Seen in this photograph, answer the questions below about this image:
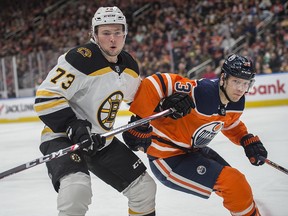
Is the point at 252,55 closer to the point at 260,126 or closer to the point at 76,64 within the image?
the point at 260,126

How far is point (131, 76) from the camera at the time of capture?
7.84 ft

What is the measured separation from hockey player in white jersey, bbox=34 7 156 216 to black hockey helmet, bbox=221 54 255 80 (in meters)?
0.49

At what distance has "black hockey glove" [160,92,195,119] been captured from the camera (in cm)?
233

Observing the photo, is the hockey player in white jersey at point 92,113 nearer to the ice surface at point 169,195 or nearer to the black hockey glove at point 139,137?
the black hockey glove at point 139,137

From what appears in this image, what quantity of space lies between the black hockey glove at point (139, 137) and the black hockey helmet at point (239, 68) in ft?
1.65

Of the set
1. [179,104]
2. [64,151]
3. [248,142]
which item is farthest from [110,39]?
[248,142]

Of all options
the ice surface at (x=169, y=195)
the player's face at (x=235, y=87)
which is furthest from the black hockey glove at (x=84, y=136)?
the ice surface at (x=169, y=195)

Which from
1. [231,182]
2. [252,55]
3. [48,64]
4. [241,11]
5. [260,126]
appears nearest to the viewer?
[231,182]

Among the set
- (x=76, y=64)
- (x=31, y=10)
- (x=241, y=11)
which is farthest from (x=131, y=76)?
(x=31, y=10)

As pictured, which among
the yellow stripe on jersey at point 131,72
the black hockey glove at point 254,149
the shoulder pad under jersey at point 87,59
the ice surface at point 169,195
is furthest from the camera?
the ice surface at point 169,195

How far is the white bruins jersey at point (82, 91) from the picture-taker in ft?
6.89

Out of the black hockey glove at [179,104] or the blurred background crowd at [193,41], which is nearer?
the black hockey glove at [179,104]

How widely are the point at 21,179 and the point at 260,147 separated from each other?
2.23 metres

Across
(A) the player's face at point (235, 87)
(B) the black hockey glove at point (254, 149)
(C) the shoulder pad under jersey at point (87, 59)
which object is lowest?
(B) the black hockey glove at point (254, 149)
